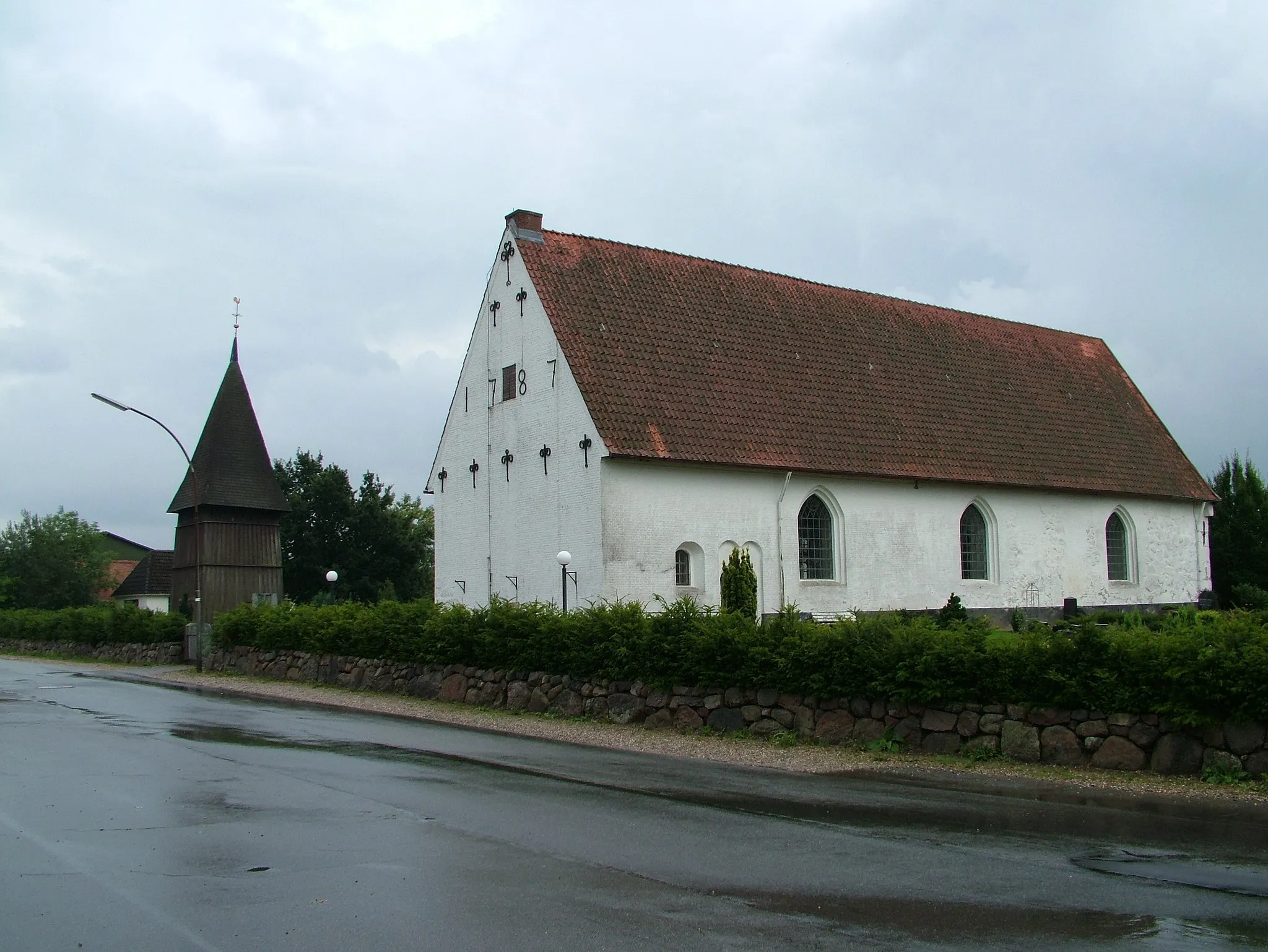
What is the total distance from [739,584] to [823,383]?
744 centimetres

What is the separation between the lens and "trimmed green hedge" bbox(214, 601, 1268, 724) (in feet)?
37.2

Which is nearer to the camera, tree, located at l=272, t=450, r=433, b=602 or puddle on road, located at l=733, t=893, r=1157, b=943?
puddle on road, located at l=733, t=893, r=1157, b=943

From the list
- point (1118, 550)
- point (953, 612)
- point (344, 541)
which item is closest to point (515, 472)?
point (953, 612)

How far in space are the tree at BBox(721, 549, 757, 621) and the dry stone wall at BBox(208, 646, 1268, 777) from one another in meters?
7.28

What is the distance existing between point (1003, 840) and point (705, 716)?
7.13 metres

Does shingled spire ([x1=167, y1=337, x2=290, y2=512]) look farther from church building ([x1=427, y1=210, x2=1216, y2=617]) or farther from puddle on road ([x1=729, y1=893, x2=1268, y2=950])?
puddle on road ([x1=729, y1=893, x2=1268, y2=950])

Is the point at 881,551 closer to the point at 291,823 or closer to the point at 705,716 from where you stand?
the point at 705,716

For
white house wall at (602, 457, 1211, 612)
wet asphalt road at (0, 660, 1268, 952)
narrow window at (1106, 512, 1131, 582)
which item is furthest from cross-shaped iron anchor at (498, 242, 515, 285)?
narrow window at (1106, 512, 1131, 582)

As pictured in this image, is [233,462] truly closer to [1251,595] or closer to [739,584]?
[739,584]

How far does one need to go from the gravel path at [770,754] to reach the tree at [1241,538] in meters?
29.6

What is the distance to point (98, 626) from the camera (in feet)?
132

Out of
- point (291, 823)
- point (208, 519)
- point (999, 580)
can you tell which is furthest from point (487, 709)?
point (208, 519)

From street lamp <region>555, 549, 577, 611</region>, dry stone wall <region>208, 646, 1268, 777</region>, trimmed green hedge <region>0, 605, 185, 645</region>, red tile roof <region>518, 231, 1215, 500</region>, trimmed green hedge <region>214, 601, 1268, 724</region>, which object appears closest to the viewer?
trimmed green hedge <region>214, 601, 1268, 724</region>

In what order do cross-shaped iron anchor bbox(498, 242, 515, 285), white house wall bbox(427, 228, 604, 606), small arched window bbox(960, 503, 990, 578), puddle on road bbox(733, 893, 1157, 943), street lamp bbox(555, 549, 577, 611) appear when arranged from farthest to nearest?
1. small arched window bbox(960, 503, 990, 578)
2. cross-shaped iron anchor bbox(498, 242, 515, 285)
3. white house wall bbox(427, 228, 604, 606)
4. street lamp bbox(555, 549, 577, 611)
5. puddle on road bbox(733, 893, 1157, 943)
